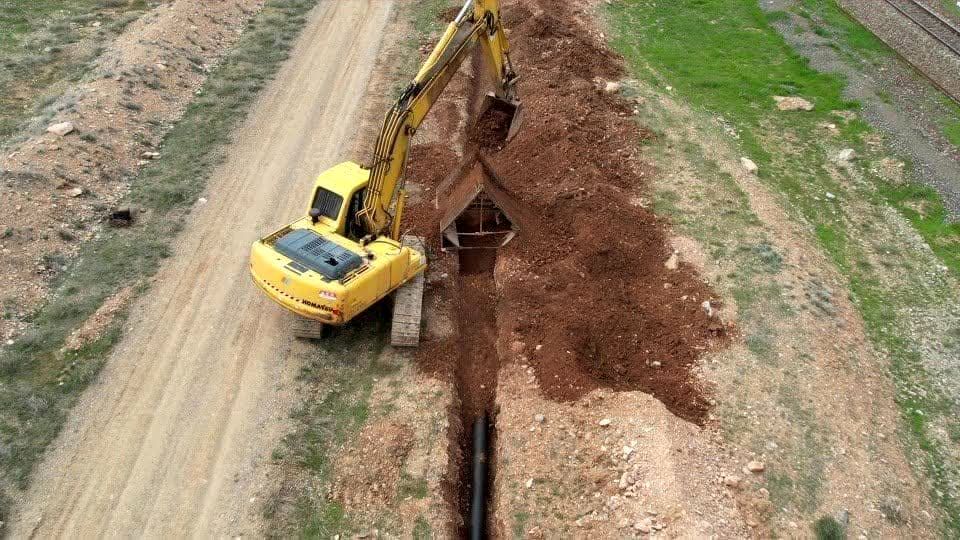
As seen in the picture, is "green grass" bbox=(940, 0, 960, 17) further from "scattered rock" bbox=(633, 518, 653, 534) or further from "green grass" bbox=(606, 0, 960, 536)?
"scattered rock" bbox=(633, 518, 653, 534)

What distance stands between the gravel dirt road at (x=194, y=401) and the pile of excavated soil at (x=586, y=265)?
4012 millimetres

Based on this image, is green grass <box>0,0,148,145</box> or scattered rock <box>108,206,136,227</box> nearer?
scattered rock <box>108,206,136,227</box>

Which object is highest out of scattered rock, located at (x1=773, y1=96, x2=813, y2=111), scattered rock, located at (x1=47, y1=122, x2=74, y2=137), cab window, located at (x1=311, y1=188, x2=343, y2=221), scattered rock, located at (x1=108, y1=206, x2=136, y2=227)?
cab window, located at (x1=311, y1=188, x2=343, y2=221)

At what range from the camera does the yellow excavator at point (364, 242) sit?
14805 millimetres

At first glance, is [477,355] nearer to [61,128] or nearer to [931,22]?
[61,128]

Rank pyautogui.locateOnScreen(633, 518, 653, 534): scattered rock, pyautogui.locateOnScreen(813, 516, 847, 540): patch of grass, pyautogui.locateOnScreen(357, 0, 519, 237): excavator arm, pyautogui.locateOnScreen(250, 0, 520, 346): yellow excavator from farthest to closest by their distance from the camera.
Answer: pyautogui.locateOnScreen(357, 0, 519, 237): excavator arm, pyautogui.locateOnScreen(250, 0, 520, 346): yellow excavator, pyautogui.locateOnScreen(813, 516, 847, 540): patch of grass, pyautogui.locateOnScreen(633, 518, 653, 534): scattered rock

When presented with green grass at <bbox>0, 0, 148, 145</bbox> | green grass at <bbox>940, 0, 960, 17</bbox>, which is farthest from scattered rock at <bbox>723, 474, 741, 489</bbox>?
green grass at <bbox>940, 0, 960, 17</bbox>

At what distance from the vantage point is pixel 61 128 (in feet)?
71.2

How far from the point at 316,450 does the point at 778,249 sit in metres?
13.3

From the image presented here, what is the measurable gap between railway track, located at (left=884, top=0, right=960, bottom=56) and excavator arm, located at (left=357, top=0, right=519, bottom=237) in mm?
22988

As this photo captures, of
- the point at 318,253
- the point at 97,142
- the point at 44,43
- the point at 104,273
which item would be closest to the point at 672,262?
the point at 318,253

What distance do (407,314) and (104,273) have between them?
322 inches

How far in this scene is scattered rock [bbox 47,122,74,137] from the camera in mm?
21609

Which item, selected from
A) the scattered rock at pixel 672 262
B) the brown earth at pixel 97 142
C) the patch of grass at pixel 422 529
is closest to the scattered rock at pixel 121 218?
the brown earth at pixel 97 142
